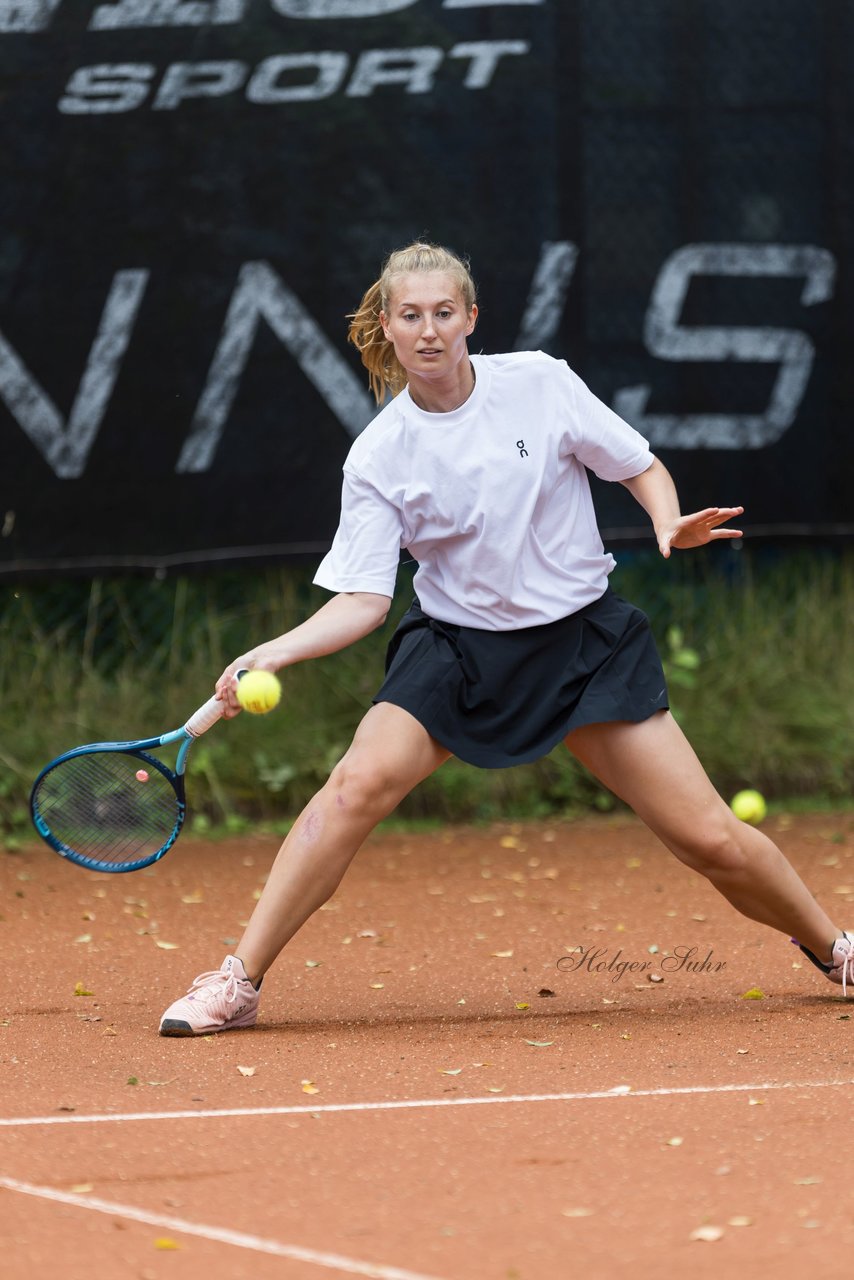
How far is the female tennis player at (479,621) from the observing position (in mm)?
3756

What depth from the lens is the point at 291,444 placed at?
249 inches

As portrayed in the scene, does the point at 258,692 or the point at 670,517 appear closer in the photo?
the point at 258,692

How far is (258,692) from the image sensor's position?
3541 mm

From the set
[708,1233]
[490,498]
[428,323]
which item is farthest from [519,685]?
[708,1233]

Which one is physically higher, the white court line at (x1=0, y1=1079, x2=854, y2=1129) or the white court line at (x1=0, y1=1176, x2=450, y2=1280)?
the white court line at (x1=0, y1=1176, x2=450, y2=1280)

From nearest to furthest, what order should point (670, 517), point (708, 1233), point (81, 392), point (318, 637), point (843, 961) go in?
1. point (708, 1233)
2. point (318, 637)
3. point (670, 517)
4. point (843, 961)
5. point (81, 392)

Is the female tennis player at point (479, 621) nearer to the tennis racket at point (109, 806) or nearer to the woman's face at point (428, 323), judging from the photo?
the woman's face at point (428, 323)

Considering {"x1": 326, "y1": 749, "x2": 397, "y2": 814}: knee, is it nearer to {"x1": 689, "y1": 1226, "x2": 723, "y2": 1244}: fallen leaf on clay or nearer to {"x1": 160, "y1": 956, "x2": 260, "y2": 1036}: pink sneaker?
{"x1": 160, "y1": 956, "x2": 260, "y2": 1036}: pink sneaker

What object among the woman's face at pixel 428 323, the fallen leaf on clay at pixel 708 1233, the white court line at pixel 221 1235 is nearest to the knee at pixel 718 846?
the woman's face at pixel 428 323

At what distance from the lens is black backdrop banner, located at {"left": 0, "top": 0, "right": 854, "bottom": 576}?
6230 millimetres

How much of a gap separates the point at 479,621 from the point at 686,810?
0.55 m

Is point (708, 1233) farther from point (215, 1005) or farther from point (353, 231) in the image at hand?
point (353, 231)

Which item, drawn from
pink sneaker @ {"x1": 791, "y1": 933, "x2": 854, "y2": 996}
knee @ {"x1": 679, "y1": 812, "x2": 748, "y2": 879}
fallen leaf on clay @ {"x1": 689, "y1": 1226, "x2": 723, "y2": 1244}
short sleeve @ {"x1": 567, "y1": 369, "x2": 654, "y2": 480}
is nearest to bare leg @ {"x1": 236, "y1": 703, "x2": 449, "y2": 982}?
knee @ {"x1": 679, "y1": 812, "x2": 748, "y2": 879}

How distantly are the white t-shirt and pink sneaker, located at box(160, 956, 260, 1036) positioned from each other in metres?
0.81
